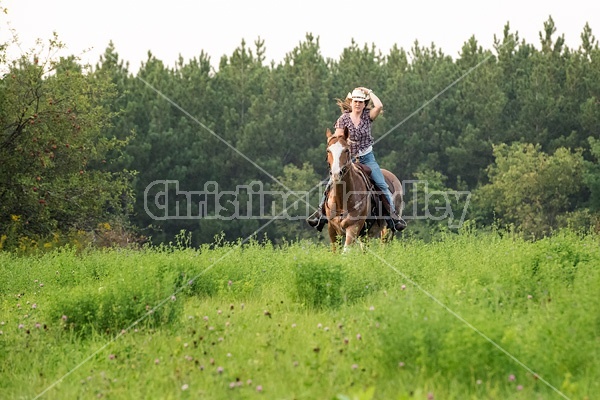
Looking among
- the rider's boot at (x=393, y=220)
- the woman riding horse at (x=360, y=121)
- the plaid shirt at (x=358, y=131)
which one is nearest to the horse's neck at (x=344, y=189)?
the woman riding horse at (x=360, y=121)

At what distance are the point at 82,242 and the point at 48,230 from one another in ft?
4.76

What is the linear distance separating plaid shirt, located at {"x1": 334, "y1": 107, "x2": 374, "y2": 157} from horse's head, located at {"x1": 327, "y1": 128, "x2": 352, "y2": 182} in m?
0.96

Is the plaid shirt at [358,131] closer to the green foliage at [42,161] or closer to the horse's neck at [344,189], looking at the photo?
the horse's neck at [344,189]

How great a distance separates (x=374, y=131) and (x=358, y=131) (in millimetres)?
42368

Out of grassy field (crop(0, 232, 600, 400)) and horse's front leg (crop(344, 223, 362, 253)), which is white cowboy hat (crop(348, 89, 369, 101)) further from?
grassy field (crop(0, 232, 600, 400))

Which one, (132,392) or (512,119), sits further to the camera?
(512,119)

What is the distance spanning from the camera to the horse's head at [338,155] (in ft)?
43.2

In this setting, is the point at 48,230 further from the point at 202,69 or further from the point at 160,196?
the point at 202,69

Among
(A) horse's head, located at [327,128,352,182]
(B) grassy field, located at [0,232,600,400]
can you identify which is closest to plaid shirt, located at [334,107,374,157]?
(A) horse's head, located at [327,128,352,182]

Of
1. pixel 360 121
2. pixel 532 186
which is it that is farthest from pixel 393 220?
pixel 532 186

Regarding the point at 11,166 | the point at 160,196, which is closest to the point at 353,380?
the point at 11,166

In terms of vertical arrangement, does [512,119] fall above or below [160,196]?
above

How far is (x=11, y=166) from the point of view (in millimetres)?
21922

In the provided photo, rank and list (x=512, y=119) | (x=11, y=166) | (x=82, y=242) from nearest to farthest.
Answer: (x=11, y=166), (x=82, y=242), (x=512, y=119)
